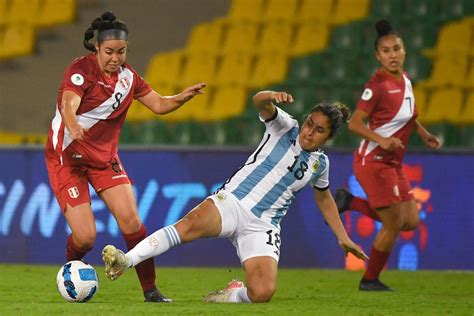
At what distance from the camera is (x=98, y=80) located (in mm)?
7918

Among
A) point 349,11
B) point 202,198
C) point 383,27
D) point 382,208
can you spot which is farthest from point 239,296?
point 349,11

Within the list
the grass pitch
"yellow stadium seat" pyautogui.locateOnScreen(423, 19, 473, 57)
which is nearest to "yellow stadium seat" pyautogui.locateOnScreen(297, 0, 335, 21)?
"yellow stadium seat" pyautogui.locateOnScreen(423, 19, 473, 57)

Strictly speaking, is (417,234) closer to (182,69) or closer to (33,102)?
(182,69)

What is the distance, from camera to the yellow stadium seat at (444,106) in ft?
45.0

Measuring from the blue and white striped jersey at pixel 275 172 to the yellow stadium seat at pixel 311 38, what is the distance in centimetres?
725

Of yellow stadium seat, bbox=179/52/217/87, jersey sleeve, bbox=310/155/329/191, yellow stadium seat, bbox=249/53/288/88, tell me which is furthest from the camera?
yellow stadium seat, bbox=179/52/217/87

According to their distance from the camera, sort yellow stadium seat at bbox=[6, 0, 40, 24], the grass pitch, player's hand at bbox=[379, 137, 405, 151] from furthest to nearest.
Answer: yellow stadium seat at bbox=[6, 0, 40, 24] → player's hand at bbox=[379, 137, 405, 151] → the grass pitch

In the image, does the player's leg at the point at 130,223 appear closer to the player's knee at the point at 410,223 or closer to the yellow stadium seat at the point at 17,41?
the player's knee at the point at 410,223

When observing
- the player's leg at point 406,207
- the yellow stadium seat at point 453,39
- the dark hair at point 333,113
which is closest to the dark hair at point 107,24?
the dark hair at point 333,113

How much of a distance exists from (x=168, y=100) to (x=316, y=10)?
783 cm

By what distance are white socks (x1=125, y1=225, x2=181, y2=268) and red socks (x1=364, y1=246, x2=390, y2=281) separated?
2437 mm

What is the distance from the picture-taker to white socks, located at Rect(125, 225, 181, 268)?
7.40 meters

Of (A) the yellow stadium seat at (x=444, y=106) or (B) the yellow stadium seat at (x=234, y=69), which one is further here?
(B) the yellow stadium seat at (x=234, y=69)

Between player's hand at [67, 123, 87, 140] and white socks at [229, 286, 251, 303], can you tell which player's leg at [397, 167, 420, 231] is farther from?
player's hand at [67, 123, 87, 140]
